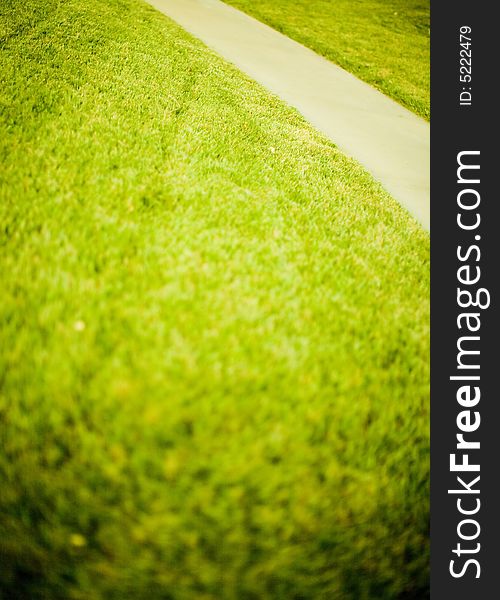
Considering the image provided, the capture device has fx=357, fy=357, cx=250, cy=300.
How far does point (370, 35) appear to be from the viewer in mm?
15383

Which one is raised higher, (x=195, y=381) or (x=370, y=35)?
(x=370, y=35)

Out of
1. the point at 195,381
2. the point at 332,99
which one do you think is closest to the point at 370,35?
the point at 332,99

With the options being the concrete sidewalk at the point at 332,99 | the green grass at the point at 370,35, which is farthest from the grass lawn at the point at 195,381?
the green grass at the point at 370,35

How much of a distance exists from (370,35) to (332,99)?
10.0 meters

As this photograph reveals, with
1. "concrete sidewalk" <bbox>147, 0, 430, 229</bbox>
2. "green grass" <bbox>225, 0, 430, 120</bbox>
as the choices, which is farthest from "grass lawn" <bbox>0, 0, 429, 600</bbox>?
"green grass" <bbox>225, 0, 430, 120</bbox>

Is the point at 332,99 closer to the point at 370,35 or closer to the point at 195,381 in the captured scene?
the point at 195,381

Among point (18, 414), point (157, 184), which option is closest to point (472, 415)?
point (18, 414)

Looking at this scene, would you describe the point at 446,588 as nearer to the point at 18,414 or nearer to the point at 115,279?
the point at 18,414

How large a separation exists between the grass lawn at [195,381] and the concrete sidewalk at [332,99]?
255 centimetres

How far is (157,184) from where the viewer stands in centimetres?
359

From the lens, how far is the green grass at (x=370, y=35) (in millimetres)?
10852

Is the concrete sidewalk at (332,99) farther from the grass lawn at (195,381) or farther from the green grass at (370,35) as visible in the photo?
the grass lawn at (195,381)

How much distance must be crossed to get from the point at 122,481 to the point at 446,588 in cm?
194

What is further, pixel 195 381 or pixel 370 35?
pixel 370 35
